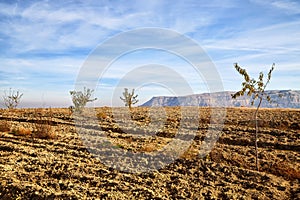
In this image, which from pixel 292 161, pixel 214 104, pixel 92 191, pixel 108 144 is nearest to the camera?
pixel 92 191

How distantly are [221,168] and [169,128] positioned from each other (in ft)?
23.8

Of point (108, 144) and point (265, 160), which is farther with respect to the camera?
point (108, 144)

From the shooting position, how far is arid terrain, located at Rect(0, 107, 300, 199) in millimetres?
6457

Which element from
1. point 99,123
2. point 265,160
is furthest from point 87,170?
point 99,123

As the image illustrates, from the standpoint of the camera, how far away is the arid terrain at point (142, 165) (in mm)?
6457

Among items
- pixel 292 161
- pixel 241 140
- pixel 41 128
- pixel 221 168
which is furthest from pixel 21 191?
pixel 241 140

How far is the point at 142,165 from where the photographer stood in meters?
8.29

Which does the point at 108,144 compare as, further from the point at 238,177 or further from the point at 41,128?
the point at 238,177

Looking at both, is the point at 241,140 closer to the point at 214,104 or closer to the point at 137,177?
the point at 137,177

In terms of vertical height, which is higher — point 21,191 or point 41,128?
point 41,128

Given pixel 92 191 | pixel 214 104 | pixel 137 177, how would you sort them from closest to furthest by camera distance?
pixel 92 191, pixel 137 177, pixel 214 104

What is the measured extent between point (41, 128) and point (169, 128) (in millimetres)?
6006

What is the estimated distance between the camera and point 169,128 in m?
15.2

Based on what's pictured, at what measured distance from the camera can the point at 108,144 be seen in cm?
1117
